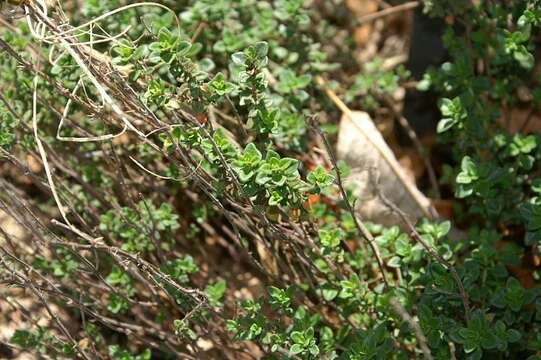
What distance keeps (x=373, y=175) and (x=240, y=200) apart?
2.10 ft

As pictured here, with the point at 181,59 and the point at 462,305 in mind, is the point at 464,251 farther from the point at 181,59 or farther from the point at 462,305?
the point at 181,59

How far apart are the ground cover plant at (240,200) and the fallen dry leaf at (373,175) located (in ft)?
0.05

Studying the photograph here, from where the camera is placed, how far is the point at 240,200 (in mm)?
2115

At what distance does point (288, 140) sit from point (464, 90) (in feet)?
1.88

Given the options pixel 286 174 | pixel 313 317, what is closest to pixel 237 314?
pixel 313 317

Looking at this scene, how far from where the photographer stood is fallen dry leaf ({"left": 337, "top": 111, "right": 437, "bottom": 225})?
8.59 feet

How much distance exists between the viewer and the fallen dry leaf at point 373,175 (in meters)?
2.62

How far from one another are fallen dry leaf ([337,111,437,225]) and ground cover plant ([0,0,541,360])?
1 cm

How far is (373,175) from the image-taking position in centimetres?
260

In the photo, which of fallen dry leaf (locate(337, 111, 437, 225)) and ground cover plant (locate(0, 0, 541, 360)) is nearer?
ground cover plant (locate(0, 0, 541, 360))

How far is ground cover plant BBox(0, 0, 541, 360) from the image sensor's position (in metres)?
1.97

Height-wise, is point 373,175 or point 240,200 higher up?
point 240,200

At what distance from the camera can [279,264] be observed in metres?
2.29

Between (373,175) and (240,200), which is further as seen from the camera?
(373,175)
